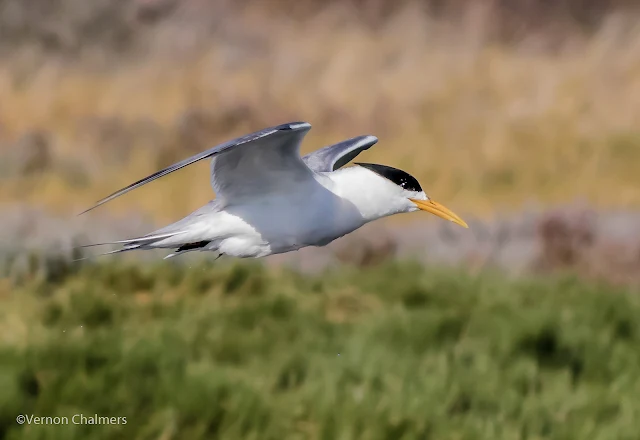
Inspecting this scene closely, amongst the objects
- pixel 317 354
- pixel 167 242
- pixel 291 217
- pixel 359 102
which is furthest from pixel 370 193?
pixel 359 102

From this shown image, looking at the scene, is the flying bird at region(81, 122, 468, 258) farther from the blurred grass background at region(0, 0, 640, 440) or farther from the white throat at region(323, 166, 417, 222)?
the blurred grass background at region(0, 0, 640, 440)

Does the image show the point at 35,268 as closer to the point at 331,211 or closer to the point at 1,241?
the point at 1,241

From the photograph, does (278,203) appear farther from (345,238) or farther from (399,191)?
(345,238)

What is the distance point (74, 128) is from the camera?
32.3 feet

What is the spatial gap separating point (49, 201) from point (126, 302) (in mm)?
2308

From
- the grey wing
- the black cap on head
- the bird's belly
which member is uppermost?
the grey wing

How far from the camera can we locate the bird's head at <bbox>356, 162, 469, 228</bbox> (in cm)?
341

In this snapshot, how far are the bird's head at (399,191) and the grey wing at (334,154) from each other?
430mm

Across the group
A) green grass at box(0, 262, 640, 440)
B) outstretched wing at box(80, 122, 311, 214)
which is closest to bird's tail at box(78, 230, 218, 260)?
outstretched wing at box(80, 122, 311, 214)

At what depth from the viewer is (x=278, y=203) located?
11.0 feet

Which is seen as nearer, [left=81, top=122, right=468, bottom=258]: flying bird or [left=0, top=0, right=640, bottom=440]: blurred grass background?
[left=81, top=122, right=468, bottom=258]: flying bird

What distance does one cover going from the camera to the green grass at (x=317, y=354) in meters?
5.16

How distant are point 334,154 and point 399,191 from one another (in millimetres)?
622

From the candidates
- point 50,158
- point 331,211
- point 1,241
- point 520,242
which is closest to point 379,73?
point 520,242
